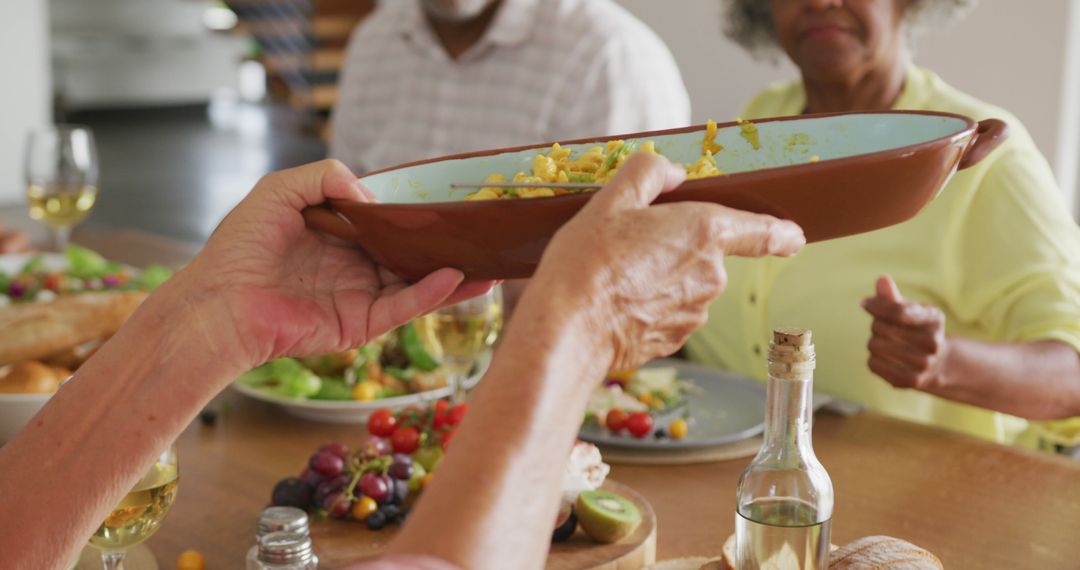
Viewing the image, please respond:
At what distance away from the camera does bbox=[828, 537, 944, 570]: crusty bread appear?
1031mm

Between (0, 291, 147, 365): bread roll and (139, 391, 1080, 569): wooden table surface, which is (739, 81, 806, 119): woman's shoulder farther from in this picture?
(0, 291, 147, 365): bread roll

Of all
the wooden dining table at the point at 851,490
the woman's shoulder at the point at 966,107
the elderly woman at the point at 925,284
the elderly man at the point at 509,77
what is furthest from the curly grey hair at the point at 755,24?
the wooden dining table at the point at 851,490

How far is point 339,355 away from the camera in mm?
1817

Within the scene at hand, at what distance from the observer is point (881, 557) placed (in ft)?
3.43

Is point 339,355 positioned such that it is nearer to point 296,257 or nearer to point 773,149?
point 296,257

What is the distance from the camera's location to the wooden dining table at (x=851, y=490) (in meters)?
1.34

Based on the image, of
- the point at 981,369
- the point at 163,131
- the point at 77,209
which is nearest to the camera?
the point at 981,369

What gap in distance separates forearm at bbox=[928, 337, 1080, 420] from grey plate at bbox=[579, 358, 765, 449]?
0.29 meters

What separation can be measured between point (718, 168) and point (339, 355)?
0.84 metres

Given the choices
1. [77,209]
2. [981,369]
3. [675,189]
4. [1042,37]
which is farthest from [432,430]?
[1042,37]

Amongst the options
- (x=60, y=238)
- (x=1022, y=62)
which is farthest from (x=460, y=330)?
(x=1022, y=62)

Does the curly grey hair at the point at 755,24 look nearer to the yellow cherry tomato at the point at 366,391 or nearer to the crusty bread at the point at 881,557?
the yellow cherry tomato at the point at 366,391

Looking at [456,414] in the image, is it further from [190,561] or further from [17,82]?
[17,82]

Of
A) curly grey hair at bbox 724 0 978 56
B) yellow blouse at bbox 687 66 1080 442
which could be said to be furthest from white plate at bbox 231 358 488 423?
curly grey hair at bbox 724 0 978 56
